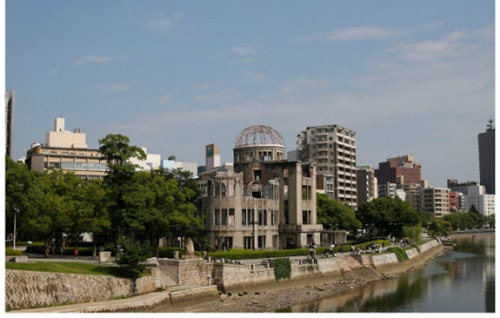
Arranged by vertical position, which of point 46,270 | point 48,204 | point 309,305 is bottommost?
point 309,305

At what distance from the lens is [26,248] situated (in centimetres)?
8588

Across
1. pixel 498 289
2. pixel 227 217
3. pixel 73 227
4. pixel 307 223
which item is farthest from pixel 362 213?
pixel 73 227

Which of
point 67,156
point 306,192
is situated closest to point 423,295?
point 306,192

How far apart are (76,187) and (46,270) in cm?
2938

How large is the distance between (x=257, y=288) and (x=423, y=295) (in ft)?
60.6

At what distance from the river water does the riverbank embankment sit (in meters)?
2.11

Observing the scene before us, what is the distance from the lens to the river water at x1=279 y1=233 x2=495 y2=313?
62.5m

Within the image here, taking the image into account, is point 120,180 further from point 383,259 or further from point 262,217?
point 383,259

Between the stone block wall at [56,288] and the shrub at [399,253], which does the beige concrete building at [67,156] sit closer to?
the shrub at [399,253]

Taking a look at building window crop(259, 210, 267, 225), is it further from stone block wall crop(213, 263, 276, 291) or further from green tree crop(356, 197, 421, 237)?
green tree crop(356, 197, 421, 237)

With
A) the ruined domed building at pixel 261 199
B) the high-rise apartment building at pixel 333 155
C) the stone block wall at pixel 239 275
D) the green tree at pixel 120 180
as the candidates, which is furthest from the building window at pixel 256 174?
the high-rise apartment building at pixel 333 155

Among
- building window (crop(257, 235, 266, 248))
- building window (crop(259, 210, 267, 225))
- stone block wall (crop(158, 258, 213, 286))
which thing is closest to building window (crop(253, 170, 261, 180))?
building window (crop(259, 210, 267, 225))

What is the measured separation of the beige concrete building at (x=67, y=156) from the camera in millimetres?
139875

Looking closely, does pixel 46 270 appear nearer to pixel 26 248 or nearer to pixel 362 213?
pixel 26 248
